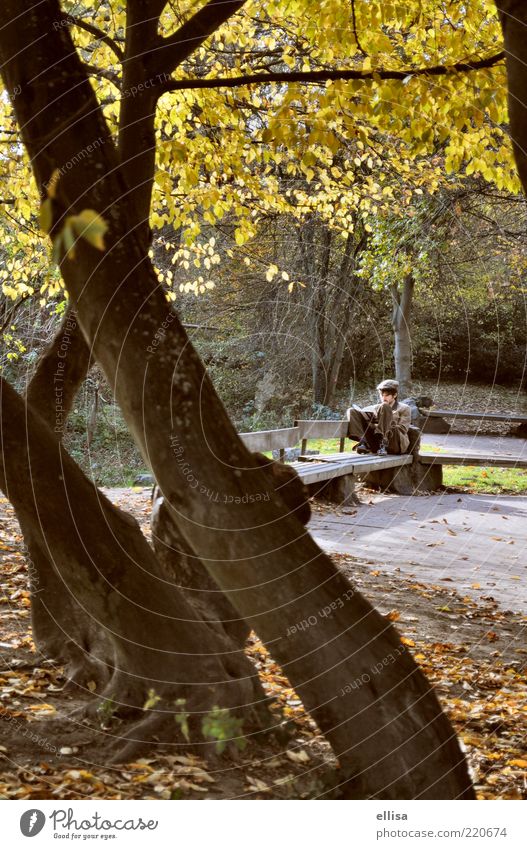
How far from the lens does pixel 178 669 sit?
3.77 m

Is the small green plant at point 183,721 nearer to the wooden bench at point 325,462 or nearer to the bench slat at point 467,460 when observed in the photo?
the wooden bench at point 325,462

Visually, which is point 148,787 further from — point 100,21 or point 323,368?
point 323,368

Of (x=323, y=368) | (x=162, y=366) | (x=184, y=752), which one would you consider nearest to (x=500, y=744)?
(x=184, y=752)

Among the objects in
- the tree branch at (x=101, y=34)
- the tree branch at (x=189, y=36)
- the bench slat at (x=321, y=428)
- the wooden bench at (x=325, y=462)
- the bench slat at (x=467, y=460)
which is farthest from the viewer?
the bench slat at (x=467, y=460)

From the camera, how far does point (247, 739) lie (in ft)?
12.4

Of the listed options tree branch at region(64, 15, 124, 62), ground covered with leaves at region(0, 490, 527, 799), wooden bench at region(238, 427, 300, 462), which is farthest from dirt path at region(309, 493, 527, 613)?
tree branch at region(64, 15, 124, 62)

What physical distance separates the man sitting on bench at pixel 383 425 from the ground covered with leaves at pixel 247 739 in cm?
699

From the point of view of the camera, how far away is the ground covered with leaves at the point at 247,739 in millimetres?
3348

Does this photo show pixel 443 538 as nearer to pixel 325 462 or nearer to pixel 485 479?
pixel 325 462

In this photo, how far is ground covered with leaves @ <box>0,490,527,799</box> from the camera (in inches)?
132

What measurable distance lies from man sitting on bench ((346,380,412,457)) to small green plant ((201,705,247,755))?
30.2ft

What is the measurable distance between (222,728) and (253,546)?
3.58ft

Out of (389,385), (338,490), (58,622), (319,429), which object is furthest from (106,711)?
(389,385)

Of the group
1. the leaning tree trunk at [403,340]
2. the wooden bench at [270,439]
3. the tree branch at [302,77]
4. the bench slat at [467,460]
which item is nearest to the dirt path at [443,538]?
the bench slat at [467,460]
